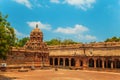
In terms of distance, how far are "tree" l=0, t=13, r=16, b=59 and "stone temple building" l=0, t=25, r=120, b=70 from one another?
18.9 metres

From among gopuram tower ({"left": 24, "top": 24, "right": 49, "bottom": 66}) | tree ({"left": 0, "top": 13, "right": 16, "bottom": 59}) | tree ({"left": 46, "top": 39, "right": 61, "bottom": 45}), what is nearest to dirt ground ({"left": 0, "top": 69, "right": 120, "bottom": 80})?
tree ({"left": 0, "top": 13, "right": 16, "bottom": 59})

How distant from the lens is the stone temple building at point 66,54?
54.7 m

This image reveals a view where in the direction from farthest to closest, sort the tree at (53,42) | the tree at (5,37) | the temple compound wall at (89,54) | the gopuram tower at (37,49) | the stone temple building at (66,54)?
the tree at (53,42) → the gopuram tower at (37,49) → the stone temple building at (66,54) → the temple compound wall at (89,54) → the tree at (5,37)

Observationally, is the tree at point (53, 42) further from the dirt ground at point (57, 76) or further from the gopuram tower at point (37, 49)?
the dirt ground at point (57, 76)

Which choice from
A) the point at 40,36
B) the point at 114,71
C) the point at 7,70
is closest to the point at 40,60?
the point at 40,36

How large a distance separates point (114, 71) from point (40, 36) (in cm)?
2470

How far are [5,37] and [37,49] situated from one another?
2995 cm

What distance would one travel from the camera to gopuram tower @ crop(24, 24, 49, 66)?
203 ft

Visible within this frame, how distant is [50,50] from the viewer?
70812 mm

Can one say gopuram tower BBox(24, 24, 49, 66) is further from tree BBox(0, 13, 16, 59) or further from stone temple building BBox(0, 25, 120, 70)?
tree BBox(0, 13, 16, 59)

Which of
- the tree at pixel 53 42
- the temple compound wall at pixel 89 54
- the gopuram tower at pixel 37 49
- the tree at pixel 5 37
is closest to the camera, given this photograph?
the tree at pixel 5 37

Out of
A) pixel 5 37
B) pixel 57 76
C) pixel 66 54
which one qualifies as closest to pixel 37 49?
pixel 66 54

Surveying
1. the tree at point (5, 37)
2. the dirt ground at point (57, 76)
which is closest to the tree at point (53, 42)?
the dirt ground at point (57, 76)

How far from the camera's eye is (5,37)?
33656 millimetres
